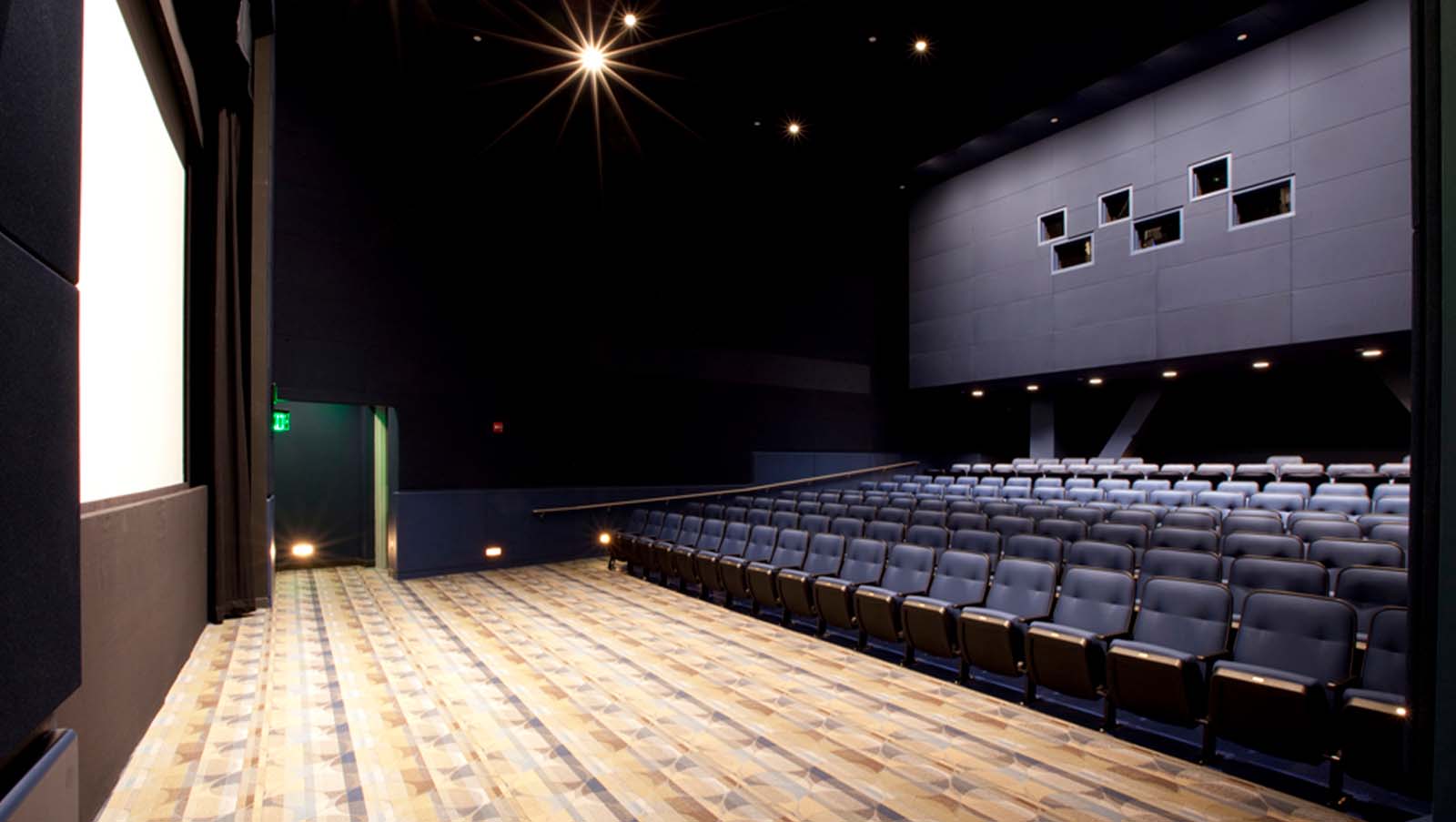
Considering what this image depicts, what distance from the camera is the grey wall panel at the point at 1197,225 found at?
7793 mm

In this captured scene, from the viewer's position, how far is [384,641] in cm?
480

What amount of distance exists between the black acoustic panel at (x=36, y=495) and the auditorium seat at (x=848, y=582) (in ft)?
12.2

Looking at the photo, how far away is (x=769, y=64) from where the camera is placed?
24.9 ft

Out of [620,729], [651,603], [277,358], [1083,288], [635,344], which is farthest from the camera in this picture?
[1083,288]

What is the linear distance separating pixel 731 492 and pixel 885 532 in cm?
442

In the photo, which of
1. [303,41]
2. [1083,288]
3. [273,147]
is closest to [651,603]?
[273,147]

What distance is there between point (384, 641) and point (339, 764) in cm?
209

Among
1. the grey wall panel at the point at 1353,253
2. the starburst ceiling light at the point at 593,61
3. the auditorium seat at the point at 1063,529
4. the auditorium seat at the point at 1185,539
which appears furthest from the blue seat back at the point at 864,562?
the grey wall panel at the point at 1353,253

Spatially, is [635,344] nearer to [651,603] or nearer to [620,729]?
[651,603]

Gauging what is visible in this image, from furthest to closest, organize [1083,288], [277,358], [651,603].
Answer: [1083,288]
[277,358]
[651,603]

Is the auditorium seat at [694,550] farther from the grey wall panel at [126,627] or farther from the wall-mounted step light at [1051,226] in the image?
the wall-mounted step light at [1051,226]

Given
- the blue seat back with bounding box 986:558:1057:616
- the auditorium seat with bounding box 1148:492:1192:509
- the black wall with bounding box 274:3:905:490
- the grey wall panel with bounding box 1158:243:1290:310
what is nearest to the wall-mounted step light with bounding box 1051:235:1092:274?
the grey wall panel with bounding box 1158:243:1290:310

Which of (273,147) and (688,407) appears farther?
(688,407)

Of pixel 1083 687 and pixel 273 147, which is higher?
pixel 273 147
